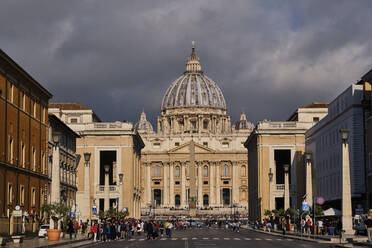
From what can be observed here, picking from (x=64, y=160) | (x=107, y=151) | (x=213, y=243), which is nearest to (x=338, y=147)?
(x=64, y=160)

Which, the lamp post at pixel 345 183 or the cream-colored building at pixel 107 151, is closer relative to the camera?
the lamp post at pixel 345 183

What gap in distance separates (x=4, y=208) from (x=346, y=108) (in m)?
41.5

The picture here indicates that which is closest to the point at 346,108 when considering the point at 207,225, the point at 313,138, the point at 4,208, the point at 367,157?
the point at 367,157

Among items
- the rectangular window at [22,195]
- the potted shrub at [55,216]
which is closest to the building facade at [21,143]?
the rectangular window at [22,195]

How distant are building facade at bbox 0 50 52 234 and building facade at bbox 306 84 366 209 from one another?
3056cm

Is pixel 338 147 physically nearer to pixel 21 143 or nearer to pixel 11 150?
pixel 21 143

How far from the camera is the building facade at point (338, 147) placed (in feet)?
277

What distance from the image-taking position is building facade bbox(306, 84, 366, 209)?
8450 centimetres

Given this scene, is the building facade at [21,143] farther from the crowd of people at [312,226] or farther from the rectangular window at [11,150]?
the crowd of people at [312,226]

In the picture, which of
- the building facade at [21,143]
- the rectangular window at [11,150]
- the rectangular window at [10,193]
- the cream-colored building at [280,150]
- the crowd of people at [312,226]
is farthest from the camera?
the cream-colored building at [280,150]

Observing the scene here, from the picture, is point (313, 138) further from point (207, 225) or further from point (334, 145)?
point (207, 225)

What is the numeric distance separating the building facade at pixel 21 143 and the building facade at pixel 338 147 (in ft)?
100

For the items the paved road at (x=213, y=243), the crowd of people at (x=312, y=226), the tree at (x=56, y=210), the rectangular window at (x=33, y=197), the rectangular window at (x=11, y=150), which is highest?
the rectangular window at (x=11, y=150)

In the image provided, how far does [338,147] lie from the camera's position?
90.7 metres
